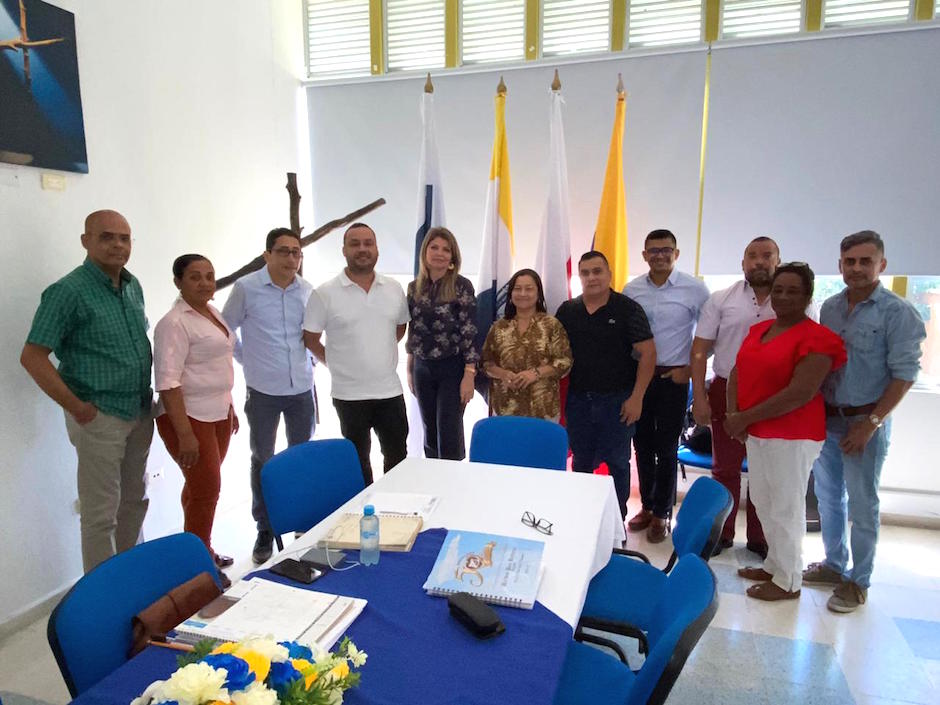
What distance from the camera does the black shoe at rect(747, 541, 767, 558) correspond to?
3.17 m

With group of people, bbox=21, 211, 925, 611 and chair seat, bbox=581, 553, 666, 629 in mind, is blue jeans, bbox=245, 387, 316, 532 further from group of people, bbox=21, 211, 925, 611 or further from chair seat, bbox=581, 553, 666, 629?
chair seat, bbox=581, 553, 666, 629

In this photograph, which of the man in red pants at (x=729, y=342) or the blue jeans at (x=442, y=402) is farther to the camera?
the blue jeans at (x=442, y=402)

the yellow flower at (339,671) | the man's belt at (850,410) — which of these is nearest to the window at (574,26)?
the man's belt at (850,410)

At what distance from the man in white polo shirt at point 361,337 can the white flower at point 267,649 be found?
2.07 meters

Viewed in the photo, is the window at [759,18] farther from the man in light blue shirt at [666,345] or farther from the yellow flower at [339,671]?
the yellow flower at [339,671]

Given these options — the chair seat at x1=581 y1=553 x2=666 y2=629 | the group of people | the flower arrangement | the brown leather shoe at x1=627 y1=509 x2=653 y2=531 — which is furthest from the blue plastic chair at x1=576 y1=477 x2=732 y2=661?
the brown leather shoe at x1=627 y1=509 x2=653 y2=531

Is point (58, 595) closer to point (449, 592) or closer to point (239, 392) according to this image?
point (239, 392)

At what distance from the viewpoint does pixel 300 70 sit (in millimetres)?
4418

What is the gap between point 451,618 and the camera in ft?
4.29

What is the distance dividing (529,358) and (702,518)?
137 cm

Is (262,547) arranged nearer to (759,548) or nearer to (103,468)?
(103,468)

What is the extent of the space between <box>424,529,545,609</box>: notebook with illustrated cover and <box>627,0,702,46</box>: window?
349 cm

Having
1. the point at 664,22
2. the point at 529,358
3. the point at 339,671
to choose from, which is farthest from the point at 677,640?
the point at 664,22

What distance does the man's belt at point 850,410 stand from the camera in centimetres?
256
